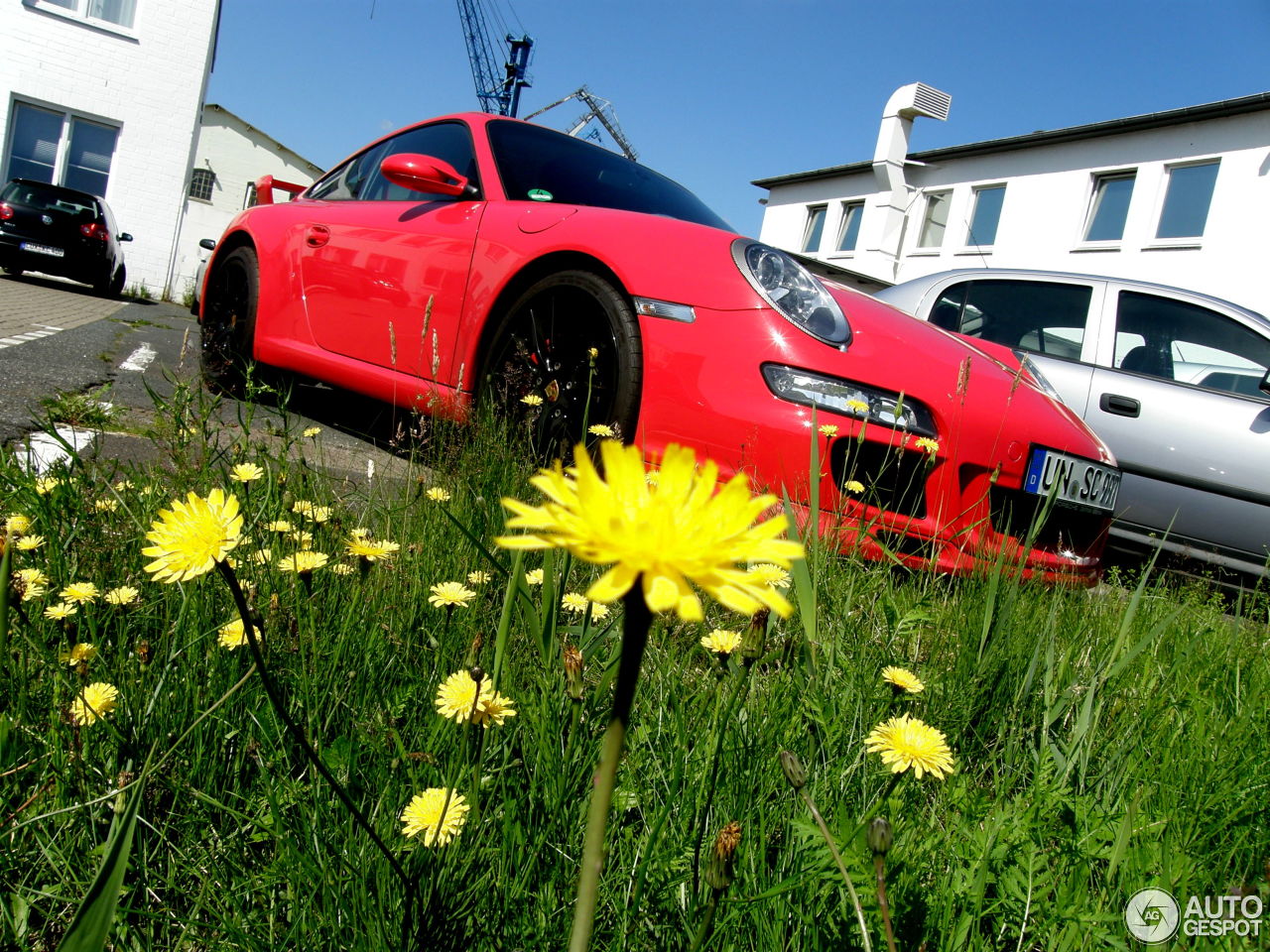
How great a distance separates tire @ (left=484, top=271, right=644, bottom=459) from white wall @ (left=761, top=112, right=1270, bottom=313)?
595 inches

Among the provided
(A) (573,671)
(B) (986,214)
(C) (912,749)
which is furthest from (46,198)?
(B) (986,214)

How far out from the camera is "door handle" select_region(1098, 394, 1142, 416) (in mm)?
4547

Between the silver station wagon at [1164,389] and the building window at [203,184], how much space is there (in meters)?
34.8

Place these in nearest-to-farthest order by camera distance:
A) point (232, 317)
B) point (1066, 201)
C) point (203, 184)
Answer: point (232, 317) → point (1066, 201) → point (203, 184)

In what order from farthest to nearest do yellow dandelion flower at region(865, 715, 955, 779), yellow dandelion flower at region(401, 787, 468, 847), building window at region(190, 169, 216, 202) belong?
building window at region(190, 169, 216, 202), yellow dandelion flower at region(865, 715, 955, 779), yellow dandelion flower at region(401, 787, 468, 847)

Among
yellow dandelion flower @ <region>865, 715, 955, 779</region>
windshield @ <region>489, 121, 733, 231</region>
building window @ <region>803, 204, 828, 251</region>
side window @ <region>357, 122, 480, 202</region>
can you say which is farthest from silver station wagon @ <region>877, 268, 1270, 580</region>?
building window @ <region>803, 204, 828, 251</region>

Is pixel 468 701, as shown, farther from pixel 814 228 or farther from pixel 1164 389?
pixel 814 228

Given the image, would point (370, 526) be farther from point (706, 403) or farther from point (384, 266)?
point (384, 266)

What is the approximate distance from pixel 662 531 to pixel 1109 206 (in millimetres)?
22000

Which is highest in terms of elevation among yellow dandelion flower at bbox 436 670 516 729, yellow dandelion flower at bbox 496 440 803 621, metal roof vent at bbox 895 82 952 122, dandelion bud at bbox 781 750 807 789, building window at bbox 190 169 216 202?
metal roof vent at bbox 895 82 952 122

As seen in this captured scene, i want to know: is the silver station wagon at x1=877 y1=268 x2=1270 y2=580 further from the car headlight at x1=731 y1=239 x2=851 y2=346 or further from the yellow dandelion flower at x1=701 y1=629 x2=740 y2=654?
the yellow dandelion flower at x1=701 y1=629 x2=740 y2=654

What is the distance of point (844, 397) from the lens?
2.46 m

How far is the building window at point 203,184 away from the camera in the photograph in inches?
1289

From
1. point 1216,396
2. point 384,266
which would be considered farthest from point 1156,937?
point 1216,396
